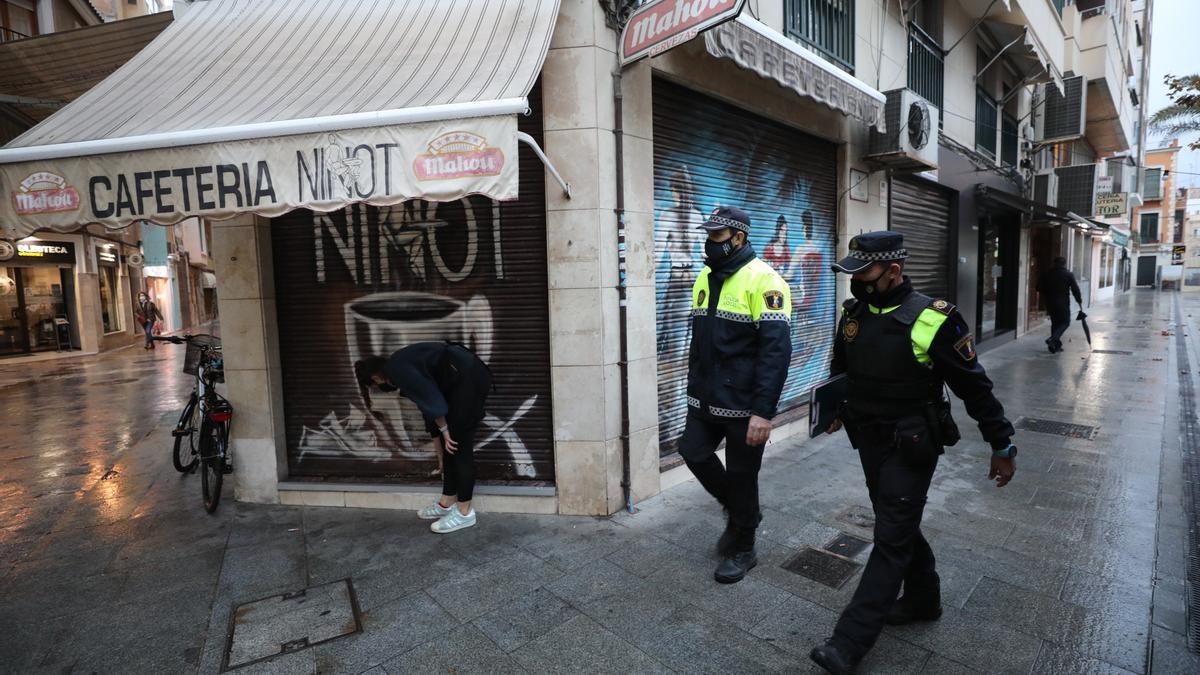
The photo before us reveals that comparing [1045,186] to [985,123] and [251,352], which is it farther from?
[251,352]

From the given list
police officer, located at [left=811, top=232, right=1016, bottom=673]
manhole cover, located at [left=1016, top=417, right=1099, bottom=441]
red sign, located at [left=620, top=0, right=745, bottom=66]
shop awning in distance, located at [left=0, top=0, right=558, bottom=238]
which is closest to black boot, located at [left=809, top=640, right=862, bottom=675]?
police officer, located at [left=811, top=232, right=1016, bottom=673]

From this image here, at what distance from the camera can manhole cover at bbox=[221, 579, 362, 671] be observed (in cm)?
301

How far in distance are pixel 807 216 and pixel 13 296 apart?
21.4 m

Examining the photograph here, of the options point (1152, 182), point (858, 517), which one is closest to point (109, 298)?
point (858, 517)

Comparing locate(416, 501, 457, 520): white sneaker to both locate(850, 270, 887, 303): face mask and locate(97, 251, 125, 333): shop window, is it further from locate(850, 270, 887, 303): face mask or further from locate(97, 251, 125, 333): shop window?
locate(97, 251, 125, 333): shop window

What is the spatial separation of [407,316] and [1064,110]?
16439mm

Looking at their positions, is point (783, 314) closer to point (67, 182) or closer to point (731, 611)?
point (731, 611)

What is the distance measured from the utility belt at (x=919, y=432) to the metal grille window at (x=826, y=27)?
5.28m

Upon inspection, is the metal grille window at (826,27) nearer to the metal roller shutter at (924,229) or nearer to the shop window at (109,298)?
the metal roller shutter at (924,229)

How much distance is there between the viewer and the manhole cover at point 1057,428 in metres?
6.38

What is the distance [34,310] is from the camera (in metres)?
17.9

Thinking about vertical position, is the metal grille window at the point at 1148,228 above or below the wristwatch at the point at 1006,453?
above

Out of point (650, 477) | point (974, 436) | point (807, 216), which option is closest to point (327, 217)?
point (650, 477)

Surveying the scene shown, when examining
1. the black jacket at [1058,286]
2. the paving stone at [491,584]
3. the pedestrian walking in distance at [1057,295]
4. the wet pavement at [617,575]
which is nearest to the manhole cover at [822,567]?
the wet pavement at [617,575]
